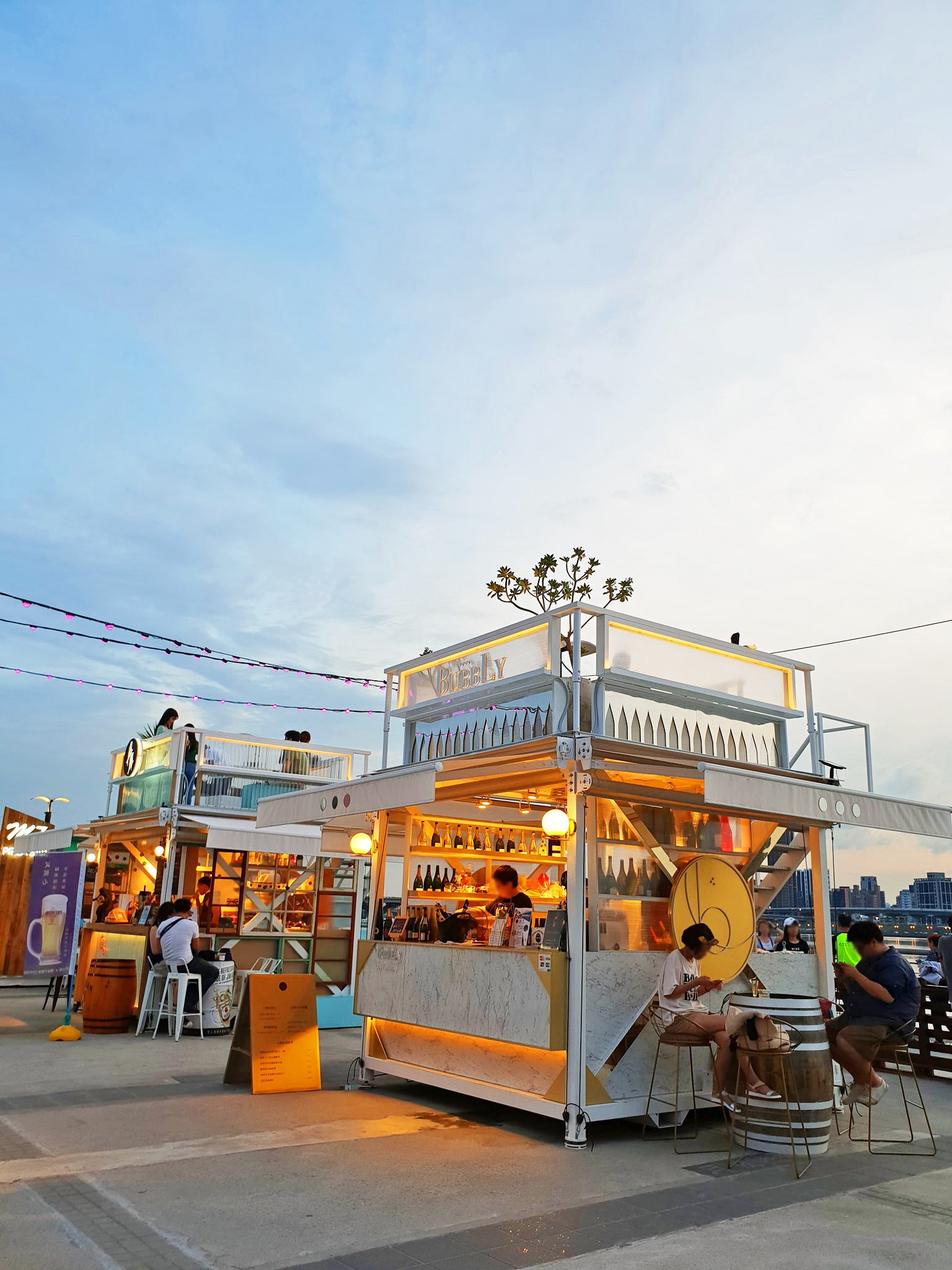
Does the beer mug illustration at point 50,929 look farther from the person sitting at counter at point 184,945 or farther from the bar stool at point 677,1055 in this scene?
the bar stool at point 677,1055

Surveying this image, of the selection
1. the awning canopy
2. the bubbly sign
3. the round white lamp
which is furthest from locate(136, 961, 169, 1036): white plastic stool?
A: the bubbly sign

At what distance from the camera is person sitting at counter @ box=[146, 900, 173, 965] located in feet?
34.7

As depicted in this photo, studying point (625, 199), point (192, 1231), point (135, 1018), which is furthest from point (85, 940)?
point (625, 199)

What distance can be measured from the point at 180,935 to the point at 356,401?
26.0 ft

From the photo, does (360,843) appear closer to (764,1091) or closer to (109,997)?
(109,997)

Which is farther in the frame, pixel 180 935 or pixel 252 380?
pixel 252 380

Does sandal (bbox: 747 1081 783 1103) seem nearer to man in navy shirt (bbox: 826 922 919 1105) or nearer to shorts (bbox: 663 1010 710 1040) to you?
shorts (bbox: 663 1010 710 1040)

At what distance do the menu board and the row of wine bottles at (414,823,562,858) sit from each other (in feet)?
5.33

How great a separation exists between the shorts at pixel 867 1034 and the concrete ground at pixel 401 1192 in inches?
24.2

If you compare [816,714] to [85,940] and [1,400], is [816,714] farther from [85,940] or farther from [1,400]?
[1,400]

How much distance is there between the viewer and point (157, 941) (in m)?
10.5

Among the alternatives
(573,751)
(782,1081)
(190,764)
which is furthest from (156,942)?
(782,1081)

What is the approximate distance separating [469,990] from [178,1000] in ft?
17.5

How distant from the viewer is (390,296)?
11.6 meters
